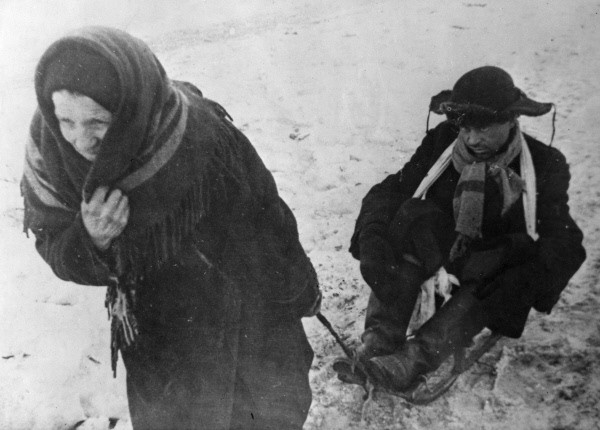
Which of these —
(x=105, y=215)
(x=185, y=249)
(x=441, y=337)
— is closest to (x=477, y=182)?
(x=441, y=337)

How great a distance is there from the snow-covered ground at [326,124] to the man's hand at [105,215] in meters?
0.31

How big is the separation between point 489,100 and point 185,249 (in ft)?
3.06

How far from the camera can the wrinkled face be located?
1.39 m

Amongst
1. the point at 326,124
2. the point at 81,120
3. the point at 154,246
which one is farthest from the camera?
the point at 326,124

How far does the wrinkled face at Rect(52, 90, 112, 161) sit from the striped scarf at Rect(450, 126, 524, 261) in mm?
988

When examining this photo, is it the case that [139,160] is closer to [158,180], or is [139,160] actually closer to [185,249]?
[158,180]

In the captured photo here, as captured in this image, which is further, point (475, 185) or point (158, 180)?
point (475, 185)

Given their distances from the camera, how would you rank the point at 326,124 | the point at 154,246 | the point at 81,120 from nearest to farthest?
the point at 81,120, the point at 154,246, the point at 326,124

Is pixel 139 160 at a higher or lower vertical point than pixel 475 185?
higher

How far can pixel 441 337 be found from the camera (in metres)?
1.72

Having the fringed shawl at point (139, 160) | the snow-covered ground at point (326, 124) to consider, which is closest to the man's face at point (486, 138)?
the snow-covered ground at point (326, 124)

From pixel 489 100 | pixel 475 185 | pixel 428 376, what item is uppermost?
pixel 489 100

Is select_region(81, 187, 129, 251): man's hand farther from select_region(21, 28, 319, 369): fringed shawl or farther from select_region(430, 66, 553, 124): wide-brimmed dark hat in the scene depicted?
select_region(430, 66, 553, 124): wide-brimmed dark hat

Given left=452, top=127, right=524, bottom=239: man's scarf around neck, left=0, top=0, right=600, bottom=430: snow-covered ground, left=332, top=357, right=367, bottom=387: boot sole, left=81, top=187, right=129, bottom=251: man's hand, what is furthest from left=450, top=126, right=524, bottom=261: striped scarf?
left=81, top=187, right=129, bottom=251: man's hand
